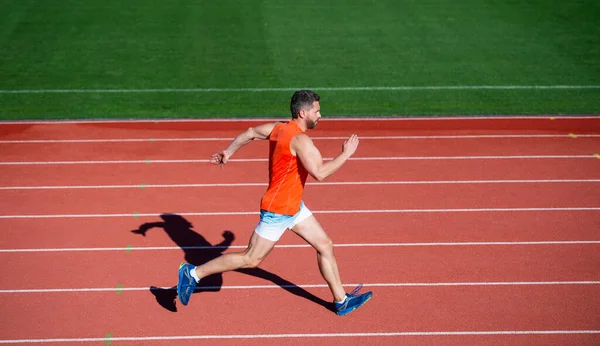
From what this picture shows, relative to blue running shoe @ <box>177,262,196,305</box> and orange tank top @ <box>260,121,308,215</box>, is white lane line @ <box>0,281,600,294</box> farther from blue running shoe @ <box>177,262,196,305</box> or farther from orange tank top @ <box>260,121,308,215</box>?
orange tank top @ <box>260,121,308,215</box>

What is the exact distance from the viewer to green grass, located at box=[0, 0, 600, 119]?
12.0 m

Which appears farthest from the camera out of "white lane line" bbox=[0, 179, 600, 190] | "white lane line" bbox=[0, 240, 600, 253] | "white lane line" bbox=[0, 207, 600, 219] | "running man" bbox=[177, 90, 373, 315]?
"white lane line" bbox=[0, 179, 600, 190]

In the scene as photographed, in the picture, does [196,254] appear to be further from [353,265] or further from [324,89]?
[324,89]

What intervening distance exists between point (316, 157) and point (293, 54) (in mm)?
8798

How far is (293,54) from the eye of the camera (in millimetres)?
14086

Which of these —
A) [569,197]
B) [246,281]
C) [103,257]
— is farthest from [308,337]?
[569,197]

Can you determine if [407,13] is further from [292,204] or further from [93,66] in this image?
[292,204]

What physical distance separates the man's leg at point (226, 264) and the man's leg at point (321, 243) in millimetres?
283

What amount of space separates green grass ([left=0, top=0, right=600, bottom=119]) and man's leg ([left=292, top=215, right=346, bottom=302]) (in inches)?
228

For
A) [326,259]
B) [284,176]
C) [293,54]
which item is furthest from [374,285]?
[293,54]

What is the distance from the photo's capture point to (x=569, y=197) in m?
8.87

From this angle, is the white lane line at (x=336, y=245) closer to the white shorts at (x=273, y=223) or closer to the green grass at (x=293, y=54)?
the white shorts at (x=273, y=223)

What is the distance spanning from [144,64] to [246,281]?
7.80m

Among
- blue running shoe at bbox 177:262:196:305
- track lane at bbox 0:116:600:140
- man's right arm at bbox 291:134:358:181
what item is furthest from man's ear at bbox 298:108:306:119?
track lane at bbox 0:116:600:140
